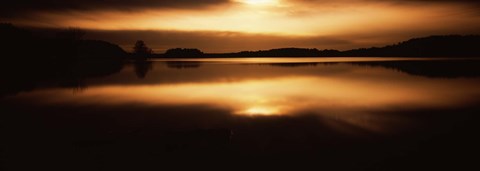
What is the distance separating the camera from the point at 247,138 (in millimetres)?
12141

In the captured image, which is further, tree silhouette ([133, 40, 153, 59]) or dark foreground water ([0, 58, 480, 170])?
tree silhouette ([133, 40, 153, 59])

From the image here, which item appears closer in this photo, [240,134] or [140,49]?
[240,134]

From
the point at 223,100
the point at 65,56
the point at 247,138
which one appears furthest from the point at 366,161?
the point at 65,56

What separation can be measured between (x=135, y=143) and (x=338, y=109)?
12.4 meters

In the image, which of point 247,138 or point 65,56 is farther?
point 65,56

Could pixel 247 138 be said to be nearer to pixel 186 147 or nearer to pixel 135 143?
pixel 186 147

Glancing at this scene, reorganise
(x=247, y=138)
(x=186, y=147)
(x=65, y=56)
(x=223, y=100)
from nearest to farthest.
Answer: (x=186, y=147)
(x=247, y=138)
(x=223, y=100)
(x=65, y=56)

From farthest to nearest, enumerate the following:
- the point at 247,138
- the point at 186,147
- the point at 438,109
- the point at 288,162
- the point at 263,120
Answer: the point at 438,109, the point at 263,120, the point at 247,138, the point at 186,147, the point at 288,162

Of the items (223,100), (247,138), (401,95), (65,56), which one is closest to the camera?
(247,138)

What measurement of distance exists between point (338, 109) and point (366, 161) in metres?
10.1

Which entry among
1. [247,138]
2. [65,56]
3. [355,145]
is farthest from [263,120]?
[65,56]

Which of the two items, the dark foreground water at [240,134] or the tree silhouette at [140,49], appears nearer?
the dark foreground water at [240,134]

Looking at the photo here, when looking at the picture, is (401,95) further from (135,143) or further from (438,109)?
(135,143)

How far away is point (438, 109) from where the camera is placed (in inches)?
760
